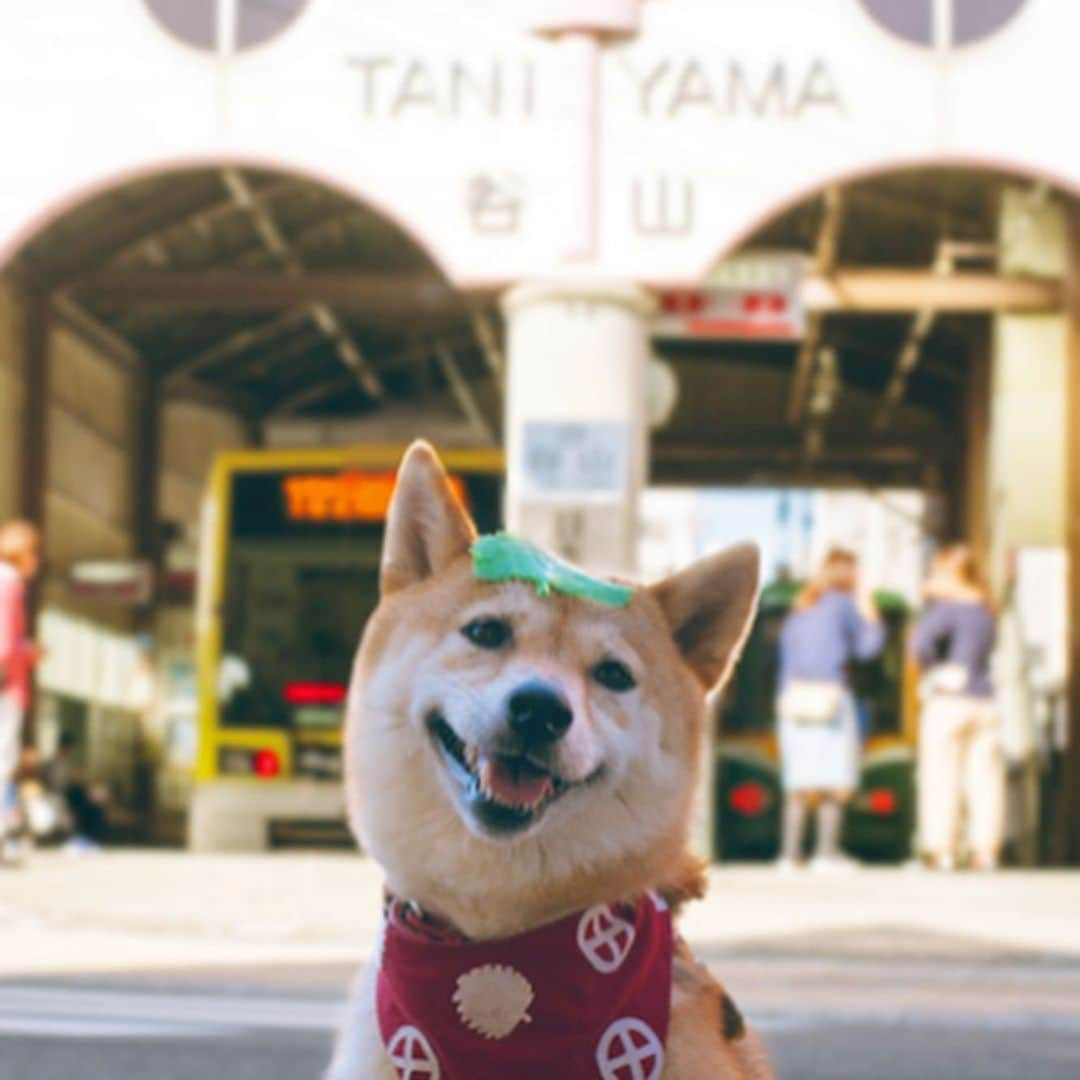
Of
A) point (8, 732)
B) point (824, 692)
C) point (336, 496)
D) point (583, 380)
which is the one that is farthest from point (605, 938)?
point (336, 496)

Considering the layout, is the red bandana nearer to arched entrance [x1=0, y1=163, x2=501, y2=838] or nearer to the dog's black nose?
the dog's black nose

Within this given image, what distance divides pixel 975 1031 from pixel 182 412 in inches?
879

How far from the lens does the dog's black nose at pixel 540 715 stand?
3430mm

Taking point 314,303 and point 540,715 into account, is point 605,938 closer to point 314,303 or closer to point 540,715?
point 540,715

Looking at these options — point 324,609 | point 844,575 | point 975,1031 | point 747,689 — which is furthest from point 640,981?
point 747,689

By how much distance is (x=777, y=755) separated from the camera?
2242 centimetres

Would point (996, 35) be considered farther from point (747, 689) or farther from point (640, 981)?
point (640, 981)

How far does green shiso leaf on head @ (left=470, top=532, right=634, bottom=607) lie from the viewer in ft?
11.8

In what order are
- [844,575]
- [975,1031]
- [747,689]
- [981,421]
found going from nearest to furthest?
[975,1031] → [844,575] → [747,689] → [981,421]

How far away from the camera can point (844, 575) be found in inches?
618

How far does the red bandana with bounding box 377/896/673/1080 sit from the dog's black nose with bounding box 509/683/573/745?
304 millimetres

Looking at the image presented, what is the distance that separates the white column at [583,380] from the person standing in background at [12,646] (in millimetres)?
3147

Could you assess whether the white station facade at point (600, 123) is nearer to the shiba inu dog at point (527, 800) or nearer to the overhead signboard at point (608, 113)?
the overhead signboard at point (608, 113)

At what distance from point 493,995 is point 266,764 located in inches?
664
